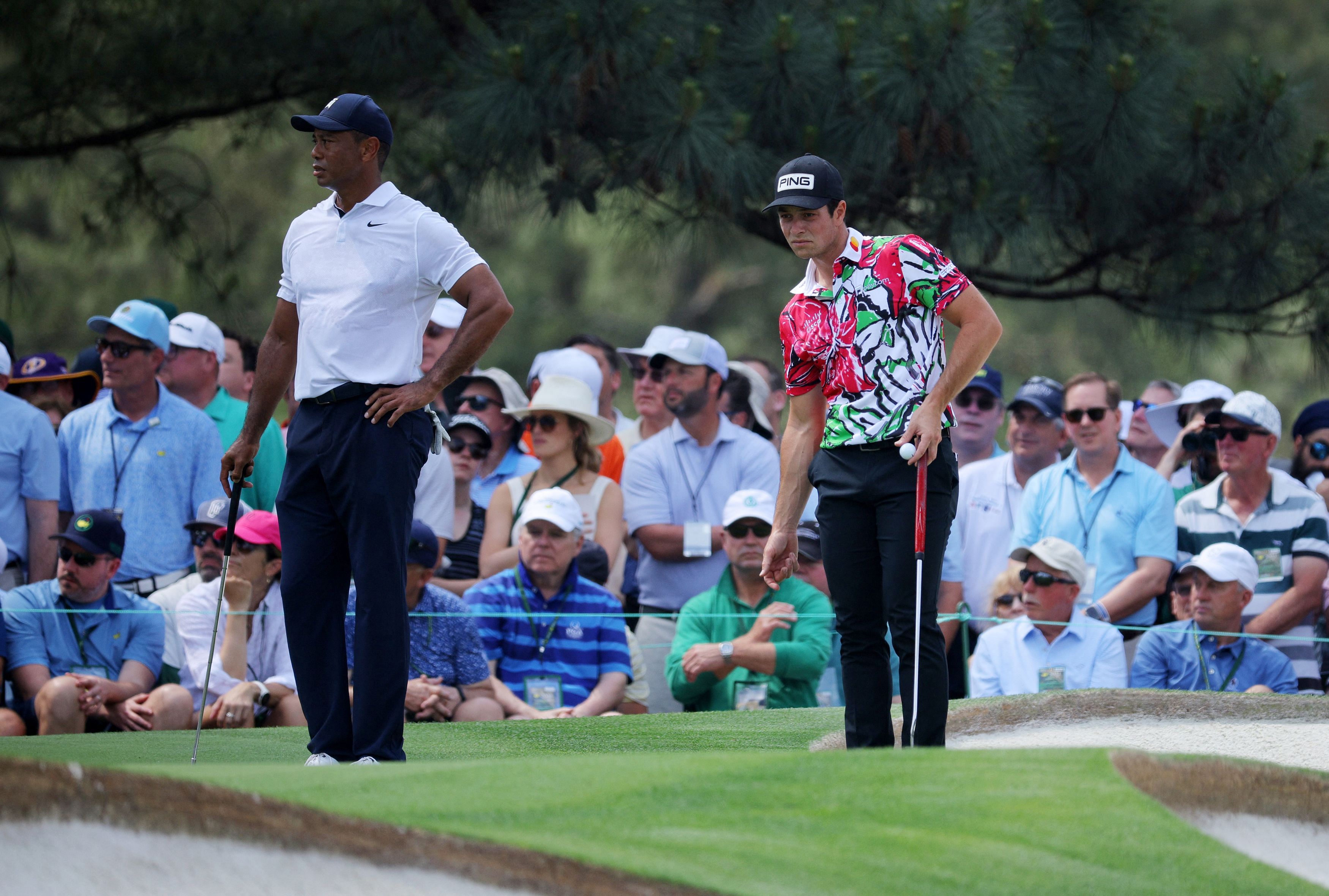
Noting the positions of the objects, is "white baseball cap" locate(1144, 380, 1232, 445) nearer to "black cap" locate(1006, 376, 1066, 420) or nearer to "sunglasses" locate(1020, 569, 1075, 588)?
"black cap" locate(1006, 376, 1066, 420)

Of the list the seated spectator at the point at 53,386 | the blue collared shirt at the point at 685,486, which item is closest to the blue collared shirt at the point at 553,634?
the blue collared shirt at the point at 685,486

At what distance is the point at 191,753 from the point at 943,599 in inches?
164

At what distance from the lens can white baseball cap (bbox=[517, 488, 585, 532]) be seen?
23.4 feet

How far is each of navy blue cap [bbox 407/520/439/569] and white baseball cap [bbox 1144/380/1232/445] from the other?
174 inches

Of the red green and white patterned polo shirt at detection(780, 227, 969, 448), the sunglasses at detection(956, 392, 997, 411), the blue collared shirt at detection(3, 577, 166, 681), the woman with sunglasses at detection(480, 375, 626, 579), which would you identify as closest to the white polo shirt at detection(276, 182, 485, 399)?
the red green and white patterned polo shirt at detection(780, 227, 969, 448)

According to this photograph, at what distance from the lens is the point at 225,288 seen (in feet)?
33.7

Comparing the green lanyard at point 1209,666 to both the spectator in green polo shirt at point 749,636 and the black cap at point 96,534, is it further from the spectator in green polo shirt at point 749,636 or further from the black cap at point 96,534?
the black cap at point 96,534

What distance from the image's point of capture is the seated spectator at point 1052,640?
728 centimetres

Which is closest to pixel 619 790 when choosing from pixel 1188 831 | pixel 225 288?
pixel 1188 831

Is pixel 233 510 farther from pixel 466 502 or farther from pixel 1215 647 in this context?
pixel 1215 647

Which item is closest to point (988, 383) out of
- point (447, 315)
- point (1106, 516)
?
point (1106, 516)

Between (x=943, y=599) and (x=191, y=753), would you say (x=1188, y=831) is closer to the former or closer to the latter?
(x=191, y=753)

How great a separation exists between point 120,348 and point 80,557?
4.04 feet

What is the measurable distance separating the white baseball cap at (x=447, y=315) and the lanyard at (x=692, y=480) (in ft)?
4.64
